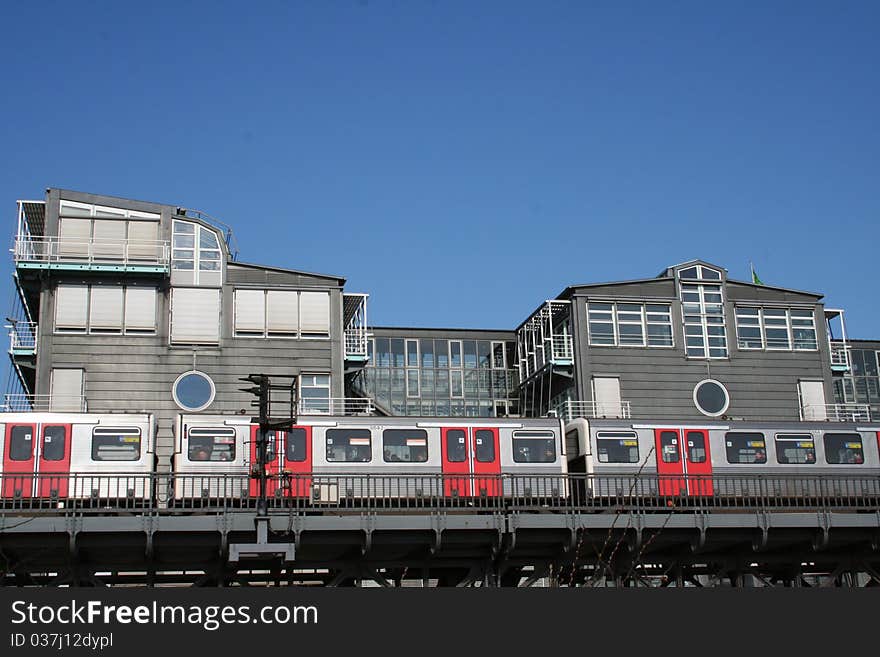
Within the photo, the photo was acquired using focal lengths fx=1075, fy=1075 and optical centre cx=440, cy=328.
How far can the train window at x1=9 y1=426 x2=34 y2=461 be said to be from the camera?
3045 centimetres

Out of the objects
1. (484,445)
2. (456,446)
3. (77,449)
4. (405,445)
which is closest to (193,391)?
(77,449)

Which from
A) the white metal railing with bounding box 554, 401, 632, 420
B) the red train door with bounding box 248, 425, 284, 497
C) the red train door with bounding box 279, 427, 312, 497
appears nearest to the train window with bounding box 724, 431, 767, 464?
the white metal railing with bounding box 554, 401, 632, 420

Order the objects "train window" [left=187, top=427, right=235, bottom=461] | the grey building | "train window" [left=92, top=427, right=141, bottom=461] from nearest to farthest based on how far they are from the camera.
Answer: "train window" [left=92, top=427, right=141, bottom=461], "train window" [left=187, top=427, right=235, bottom=461], the grey building

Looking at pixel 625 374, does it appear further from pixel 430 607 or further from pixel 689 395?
pixel 430 607

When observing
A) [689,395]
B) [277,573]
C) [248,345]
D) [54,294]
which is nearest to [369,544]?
[277,573]

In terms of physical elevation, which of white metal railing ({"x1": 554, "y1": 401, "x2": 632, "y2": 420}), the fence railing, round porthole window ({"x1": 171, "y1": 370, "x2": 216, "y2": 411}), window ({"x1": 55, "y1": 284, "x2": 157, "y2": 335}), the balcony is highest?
the balcony

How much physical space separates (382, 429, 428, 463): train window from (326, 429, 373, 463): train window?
0.54 m

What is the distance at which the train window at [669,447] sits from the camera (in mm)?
34250

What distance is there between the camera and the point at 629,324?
48062 millimetres

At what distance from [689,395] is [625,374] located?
302cm

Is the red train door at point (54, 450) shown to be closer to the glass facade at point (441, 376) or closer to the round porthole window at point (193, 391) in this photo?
the round porthole window at point (193, 391)

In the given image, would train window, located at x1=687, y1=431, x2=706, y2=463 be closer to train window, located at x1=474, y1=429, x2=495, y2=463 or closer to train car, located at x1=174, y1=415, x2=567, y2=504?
train car, located at x1=174, y1=415, x2=567, y2=504

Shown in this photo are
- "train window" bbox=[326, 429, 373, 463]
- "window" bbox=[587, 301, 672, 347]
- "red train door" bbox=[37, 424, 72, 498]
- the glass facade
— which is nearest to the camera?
"red train door" bbox=[37, 424, 72, 498]

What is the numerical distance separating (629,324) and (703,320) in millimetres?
3548
